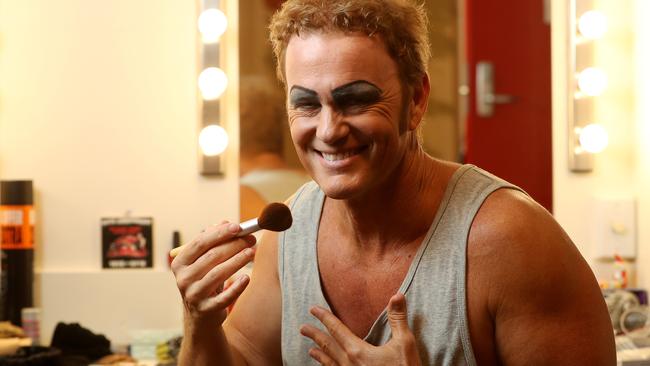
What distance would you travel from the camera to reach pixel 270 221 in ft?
3.37

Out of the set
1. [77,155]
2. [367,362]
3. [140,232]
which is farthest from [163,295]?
[367,362]

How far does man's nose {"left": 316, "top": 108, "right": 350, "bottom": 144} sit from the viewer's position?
98 cm

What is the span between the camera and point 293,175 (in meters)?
1.92

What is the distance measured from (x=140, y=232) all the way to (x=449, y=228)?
991 mm

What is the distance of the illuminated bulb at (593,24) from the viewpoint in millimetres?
1926

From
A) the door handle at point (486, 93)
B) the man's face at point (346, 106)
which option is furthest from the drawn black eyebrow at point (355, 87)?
the door handle at point (486, 93)

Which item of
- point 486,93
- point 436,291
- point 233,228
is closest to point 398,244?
point 436,291

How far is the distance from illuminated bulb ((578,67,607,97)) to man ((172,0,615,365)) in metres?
0.92

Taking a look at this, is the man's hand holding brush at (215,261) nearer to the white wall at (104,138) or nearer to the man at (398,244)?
the man at (398,244)

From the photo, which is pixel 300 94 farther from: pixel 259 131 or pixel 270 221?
pixel 259 131

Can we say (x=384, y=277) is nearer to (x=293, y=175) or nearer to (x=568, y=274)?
(x=568, y=274)

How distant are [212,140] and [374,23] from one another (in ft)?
3.15

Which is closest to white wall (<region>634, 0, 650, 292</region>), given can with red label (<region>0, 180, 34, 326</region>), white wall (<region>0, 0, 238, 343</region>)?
white wall (<region>0, 0, 238, 343</region>)

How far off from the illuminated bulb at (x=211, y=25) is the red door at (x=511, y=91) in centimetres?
58
